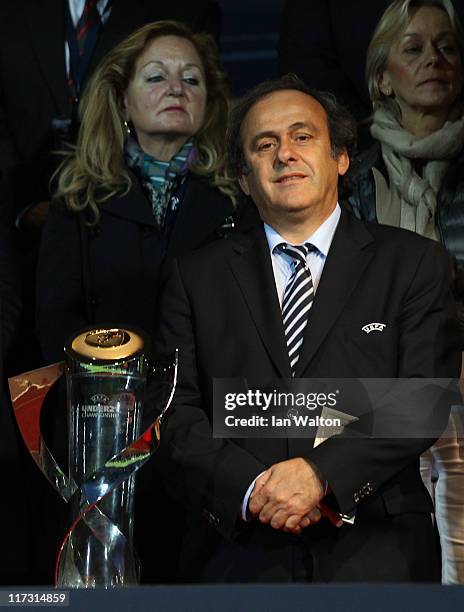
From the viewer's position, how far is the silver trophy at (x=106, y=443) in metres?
2.38

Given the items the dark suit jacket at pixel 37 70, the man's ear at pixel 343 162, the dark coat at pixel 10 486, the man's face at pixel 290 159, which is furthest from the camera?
the dark suit jacket at pixel 37 70

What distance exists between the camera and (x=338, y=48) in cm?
310

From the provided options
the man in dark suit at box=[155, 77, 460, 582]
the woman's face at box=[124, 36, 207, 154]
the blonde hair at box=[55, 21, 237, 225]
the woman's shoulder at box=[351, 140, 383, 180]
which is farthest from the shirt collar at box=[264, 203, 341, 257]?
the woman's face at box=[124, 36, 207, 154]

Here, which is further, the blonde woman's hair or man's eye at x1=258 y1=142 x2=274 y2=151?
the blonde woman's hair

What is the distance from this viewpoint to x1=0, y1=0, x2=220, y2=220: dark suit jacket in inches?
126

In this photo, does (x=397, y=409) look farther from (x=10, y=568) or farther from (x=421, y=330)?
(x=10, y=568)

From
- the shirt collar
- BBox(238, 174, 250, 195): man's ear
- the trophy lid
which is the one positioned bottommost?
the trophy lid

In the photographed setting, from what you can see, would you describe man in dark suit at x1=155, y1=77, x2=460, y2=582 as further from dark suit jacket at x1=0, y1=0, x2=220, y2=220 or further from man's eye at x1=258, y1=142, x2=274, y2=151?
dark suit jacket at x1=0, y1=0, x2=220, y2=220

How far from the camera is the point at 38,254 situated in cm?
314

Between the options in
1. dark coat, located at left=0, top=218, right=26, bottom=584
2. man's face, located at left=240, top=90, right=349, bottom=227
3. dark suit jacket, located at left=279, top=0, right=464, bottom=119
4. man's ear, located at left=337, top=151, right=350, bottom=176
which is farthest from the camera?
dark suit jacket, located at left=279, top=0, right=464, bottom=119

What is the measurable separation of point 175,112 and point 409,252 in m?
0.82

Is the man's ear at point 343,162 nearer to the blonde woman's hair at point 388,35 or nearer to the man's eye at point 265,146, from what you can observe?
the man's eye at point 265,146

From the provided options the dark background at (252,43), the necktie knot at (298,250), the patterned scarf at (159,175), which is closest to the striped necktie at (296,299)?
the necktie knot at (298,250)

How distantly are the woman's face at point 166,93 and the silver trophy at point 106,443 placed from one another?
0.83 metres
